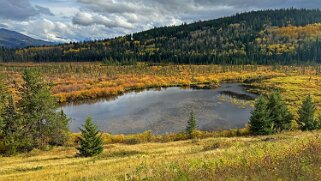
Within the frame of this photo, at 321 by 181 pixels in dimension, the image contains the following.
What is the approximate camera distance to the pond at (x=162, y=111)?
226 feet

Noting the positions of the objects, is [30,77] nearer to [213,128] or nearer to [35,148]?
[35,148]

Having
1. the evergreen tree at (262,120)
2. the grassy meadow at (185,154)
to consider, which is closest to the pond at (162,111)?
the grassy meadow at (185,154)

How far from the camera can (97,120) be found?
75.8 m

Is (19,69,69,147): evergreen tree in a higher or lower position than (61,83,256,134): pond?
higher

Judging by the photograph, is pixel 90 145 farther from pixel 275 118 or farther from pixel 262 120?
pixel 275 118

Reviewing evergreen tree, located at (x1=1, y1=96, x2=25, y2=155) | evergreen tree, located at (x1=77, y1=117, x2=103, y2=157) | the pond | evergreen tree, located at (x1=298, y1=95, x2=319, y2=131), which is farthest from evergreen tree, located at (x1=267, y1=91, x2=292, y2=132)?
evergreen tree, located at (x1=1, y1=96, x2=25, y2=155)

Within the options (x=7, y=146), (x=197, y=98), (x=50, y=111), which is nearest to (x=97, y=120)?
(x=50, y=111)

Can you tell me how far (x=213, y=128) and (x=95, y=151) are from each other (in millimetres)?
33056

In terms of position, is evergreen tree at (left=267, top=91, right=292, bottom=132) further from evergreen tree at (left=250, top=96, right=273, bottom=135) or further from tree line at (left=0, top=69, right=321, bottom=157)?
evergreen tree at (left=250, top=96, right=273, bottom=135)

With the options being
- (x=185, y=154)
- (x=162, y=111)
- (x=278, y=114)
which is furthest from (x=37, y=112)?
(x=278, y=114)

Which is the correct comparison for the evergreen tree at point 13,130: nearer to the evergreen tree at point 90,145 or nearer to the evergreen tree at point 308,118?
the evergreen tree at point 90,145

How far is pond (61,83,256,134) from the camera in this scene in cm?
6900

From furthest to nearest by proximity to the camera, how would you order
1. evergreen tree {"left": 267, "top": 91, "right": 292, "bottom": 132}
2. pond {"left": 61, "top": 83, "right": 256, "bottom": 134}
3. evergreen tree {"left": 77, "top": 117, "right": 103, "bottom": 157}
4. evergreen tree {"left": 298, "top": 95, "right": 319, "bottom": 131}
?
pond {"left": 61, "top": 83, "right": 256, "bottom": 134}
evergreen tree {"left": 267, "top": 91, "right": 292, "bottom": 132}
evergreen tree {"left": 298, "top": 95, "right": 319, "bottom": 131}
evergreen tree {"left": 77, "top": 117, "right": 103, "bottom": 157}

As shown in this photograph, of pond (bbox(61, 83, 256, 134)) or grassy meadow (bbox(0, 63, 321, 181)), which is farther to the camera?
pond (bbox(61, 83, 256, 134))
